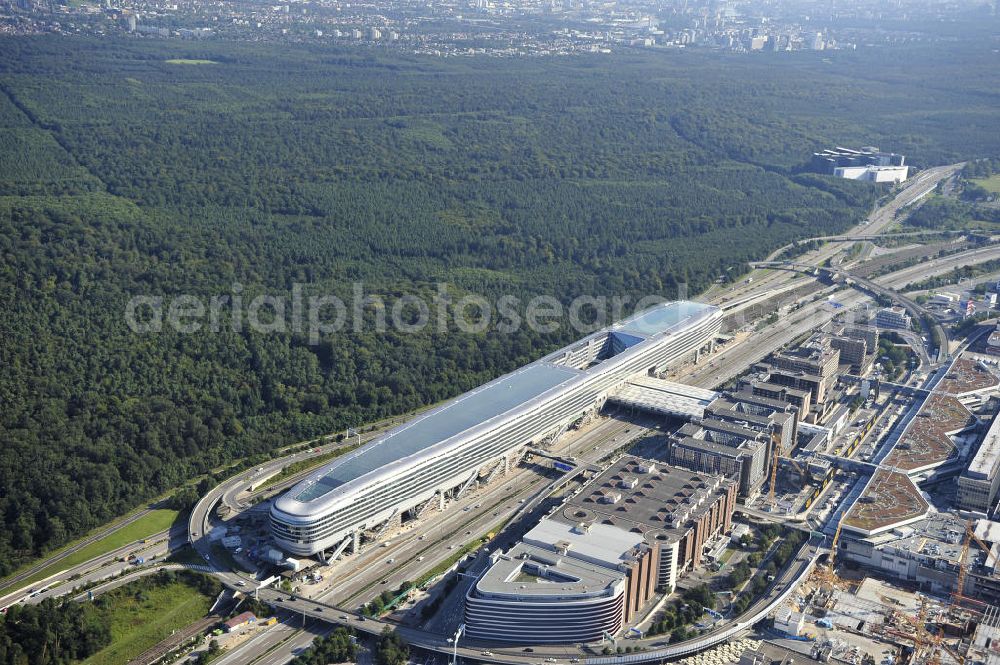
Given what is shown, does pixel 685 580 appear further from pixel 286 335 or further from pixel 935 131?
pixel 935 131

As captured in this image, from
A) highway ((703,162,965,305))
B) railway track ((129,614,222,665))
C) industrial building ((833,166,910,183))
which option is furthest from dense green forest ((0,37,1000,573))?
railway track ((129,614,222,665))

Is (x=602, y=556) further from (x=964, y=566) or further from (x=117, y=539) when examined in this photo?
(x=117, y=539)

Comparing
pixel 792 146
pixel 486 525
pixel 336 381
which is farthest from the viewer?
pixel 792 146

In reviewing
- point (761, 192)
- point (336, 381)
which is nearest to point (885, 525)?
point (336, 381)

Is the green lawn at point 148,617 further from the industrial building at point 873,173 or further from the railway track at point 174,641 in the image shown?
the industrial building at point 873,173

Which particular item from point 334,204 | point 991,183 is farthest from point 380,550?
point 991,183
